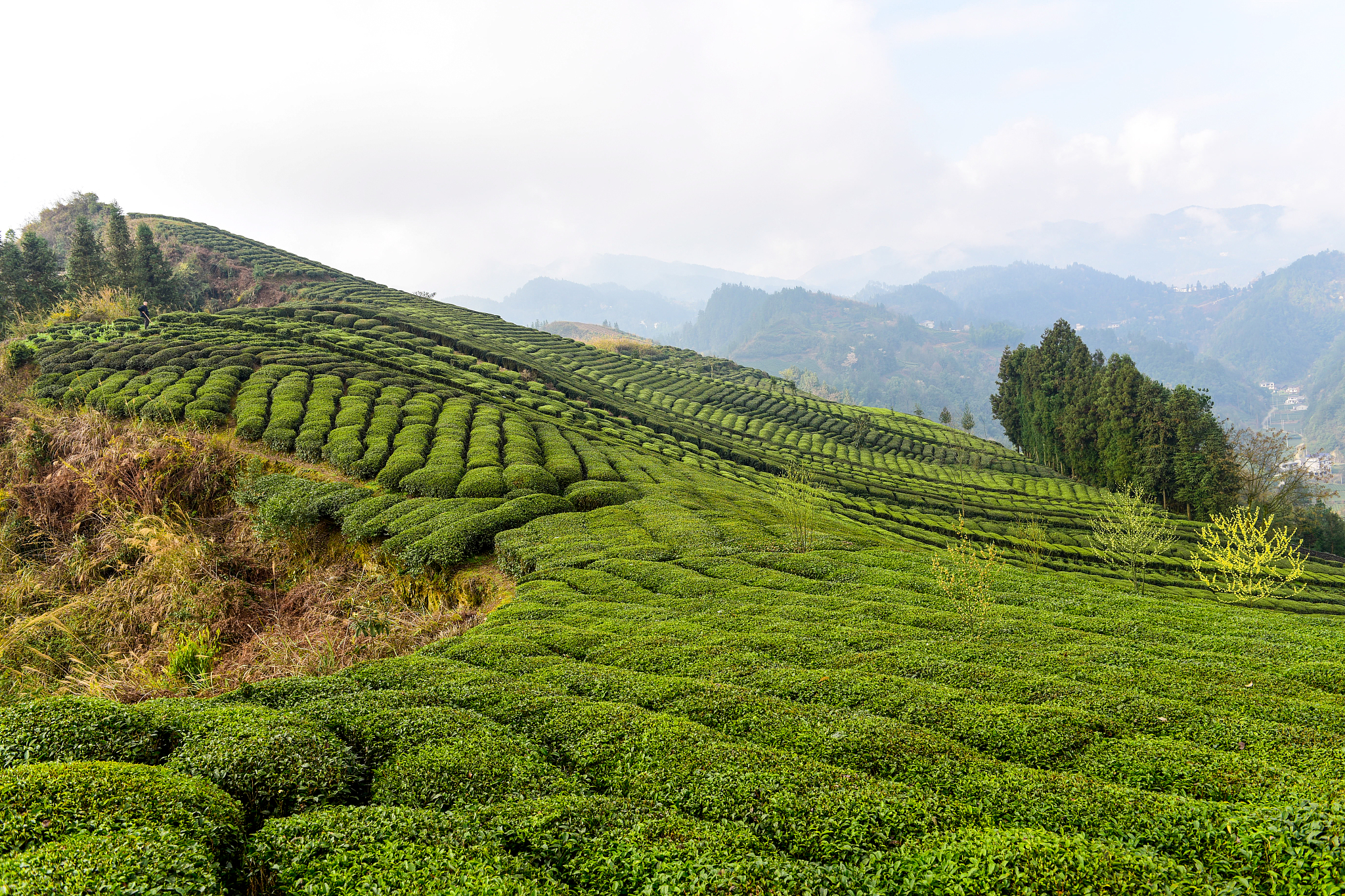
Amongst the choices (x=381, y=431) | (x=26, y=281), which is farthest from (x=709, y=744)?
(x=26, y=281)

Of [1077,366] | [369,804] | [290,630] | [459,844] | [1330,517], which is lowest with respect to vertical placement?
[290,630]

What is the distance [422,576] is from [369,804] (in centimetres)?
1434

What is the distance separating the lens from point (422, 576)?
20703 mm

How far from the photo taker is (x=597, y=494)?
29312 mm

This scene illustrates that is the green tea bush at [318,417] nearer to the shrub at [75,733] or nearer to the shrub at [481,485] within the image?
the shrub at [481,485]

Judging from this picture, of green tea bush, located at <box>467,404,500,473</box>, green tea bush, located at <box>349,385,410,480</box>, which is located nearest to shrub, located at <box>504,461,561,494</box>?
green tea bush, located at <box>467,404,500,473</box>

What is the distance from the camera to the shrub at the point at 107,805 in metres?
5.32

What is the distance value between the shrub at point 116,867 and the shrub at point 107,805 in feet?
0.82

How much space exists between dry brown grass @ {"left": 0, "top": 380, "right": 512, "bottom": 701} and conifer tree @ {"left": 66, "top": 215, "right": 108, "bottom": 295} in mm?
54113

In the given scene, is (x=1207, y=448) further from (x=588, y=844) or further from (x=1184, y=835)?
(x=588, y=844)

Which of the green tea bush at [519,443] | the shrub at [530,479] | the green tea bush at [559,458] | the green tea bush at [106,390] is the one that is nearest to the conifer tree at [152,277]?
the green tea bush at [106,390]

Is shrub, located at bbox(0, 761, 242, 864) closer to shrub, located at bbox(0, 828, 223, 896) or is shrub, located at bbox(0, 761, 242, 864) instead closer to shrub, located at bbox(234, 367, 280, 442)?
shrub, located at bbox(0, 828, 223, 896)

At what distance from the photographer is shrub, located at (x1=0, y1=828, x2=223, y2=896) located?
4.51 metres

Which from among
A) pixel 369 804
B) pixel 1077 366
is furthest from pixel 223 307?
pixel 1077 366
